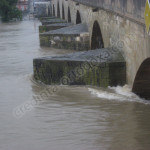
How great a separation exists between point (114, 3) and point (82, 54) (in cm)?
183

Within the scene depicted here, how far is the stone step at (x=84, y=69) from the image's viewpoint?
9312 millimetres

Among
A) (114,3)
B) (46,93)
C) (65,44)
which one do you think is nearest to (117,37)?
(114,3)

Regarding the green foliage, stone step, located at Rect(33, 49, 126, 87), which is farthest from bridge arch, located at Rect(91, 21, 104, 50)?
the green foliage

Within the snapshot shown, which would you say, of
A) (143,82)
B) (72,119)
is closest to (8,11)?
(143,82)

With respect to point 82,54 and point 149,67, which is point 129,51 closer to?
point 149,67

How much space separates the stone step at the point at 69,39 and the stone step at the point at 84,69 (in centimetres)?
681

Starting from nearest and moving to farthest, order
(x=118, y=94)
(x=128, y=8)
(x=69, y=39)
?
1. (x=128, y=8)
2. (x=118, y=94)
3. (x=69, y=39)

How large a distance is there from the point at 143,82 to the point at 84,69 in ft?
6.36

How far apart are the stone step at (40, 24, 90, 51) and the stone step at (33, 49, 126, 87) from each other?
6.81 metres

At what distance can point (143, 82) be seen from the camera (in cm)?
843

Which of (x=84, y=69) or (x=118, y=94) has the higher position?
(x=84, y=69)

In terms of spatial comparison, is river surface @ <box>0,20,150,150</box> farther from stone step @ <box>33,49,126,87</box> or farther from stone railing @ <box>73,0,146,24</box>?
stone railing @ <box>73,0,146,24</box>

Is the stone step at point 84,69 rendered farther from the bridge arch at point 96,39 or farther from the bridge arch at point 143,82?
the bridge arch at point 96,39

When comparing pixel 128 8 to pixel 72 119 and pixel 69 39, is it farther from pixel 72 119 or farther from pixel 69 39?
pixel 69 39
